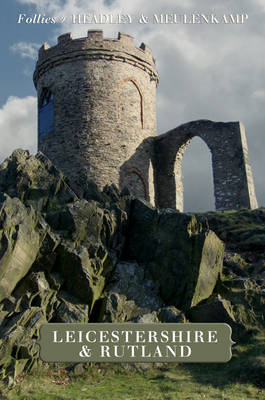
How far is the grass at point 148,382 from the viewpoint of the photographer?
7.44m

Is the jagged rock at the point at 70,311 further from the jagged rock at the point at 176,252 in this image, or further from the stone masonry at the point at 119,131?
the stone masonry at the point at 119,131

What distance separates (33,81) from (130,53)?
19.4 ft

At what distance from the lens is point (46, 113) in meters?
23.8

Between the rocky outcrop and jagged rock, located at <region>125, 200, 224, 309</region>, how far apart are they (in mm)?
26

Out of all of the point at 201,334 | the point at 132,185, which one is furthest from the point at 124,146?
the point at 201,334

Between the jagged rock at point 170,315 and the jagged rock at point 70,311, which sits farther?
the jagged rock at point 170,315

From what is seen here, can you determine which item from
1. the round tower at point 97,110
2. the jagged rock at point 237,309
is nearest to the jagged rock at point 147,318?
the jagged rock at point 237,309

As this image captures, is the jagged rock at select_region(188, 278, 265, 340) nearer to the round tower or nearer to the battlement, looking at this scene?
the round tower

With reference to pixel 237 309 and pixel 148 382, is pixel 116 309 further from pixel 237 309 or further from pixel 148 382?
pixel 237 309

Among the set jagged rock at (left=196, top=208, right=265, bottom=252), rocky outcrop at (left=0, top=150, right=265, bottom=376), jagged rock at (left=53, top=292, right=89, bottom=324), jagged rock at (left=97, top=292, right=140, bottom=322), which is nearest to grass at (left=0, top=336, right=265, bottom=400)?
rocky outcrop at (left=0, top=150, right=265, bottom=376)

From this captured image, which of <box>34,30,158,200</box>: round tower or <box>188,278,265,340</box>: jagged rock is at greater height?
<box>34,30,158,200</box>: round tower

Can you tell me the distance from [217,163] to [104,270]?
12.8m

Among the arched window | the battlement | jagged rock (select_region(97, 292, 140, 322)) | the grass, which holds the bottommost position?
the grass

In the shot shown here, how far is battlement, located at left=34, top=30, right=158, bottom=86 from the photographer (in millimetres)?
22797
